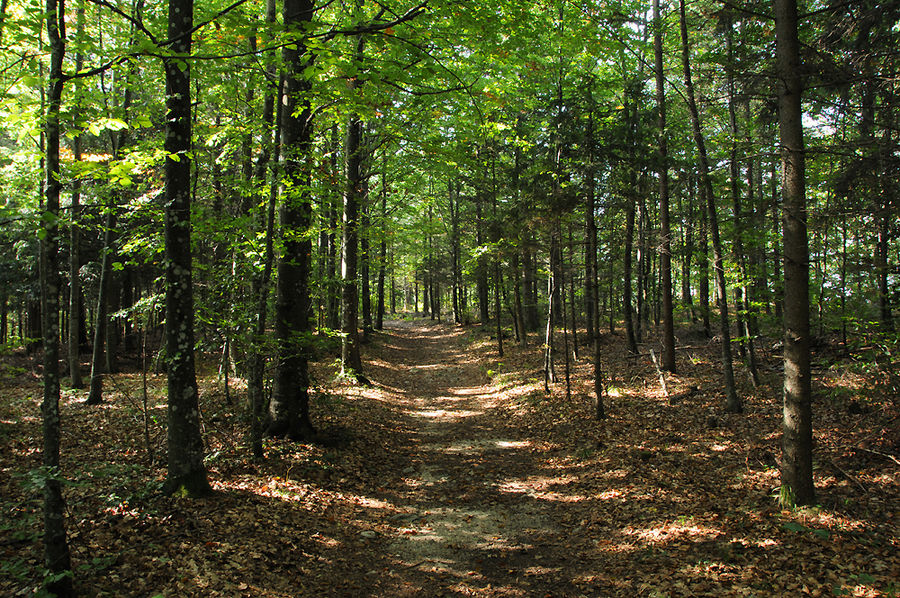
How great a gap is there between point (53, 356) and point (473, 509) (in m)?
5.70

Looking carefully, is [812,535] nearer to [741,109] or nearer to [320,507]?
[320,507]

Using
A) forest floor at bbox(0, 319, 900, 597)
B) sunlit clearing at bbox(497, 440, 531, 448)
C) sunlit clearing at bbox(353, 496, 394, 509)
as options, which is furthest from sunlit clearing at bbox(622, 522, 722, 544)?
sunlit clearing at bbox(497, 440, 531, 448)

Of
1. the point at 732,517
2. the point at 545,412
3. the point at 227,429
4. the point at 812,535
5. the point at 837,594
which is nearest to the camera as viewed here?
the point at 837,594

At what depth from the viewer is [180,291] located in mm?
5734

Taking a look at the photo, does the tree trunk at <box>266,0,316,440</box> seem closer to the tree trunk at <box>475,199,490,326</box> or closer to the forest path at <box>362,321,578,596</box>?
the forest path at <box>362,321,578,596</box>

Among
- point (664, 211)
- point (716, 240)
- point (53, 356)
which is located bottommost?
point (53, 356)

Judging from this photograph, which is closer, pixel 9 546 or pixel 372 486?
pixel 9 546

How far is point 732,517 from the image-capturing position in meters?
5.91

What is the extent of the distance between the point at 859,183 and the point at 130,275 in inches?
986

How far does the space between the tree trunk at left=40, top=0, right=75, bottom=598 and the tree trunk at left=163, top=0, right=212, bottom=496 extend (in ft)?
5.11

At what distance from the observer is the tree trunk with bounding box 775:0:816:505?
578 centimetres

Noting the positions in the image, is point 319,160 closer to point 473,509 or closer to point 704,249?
point 473,509

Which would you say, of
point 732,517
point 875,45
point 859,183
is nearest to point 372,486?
point 732,517

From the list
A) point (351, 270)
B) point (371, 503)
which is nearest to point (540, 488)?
point (371, 503)
